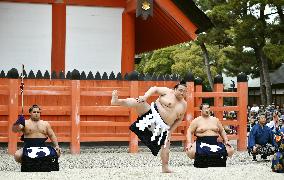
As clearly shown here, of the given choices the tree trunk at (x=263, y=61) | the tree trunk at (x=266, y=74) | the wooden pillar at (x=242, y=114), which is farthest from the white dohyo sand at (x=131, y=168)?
the tree trunk at (x=266, y=74)

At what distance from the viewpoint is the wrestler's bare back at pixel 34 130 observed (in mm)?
8812

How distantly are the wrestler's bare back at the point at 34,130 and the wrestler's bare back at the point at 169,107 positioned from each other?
1.76 metres

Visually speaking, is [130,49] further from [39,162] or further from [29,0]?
[39,162]

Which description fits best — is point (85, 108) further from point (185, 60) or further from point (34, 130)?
point (185, 60)

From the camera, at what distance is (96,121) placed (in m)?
12.2

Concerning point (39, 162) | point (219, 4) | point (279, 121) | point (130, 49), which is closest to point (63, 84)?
point (130, 49)

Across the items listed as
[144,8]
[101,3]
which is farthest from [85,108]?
[101,3]

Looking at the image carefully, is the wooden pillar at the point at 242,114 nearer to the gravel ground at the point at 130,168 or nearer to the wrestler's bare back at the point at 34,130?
the gravel ground at the point at 130,168

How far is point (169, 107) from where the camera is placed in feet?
28.4

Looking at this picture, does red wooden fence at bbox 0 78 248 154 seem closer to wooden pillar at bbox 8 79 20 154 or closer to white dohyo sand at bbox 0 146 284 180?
wooden pillar at bbox 8 79 20 154

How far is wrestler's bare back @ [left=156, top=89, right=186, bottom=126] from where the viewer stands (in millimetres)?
8641

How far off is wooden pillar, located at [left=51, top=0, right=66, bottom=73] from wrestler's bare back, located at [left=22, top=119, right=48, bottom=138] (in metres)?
4.79

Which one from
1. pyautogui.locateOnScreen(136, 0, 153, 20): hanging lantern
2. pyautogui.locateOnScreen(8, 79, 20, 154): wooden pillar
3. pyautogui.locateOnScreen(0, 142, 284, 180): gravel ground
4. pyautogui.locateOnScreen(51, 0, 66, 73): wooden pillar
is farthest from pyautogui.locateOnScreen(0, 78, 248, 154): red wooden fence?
pyautogui.locateOnScreen(136, 0, 153, 20): hanging lantern

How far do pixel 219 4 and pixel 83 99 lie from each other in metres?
19.3
